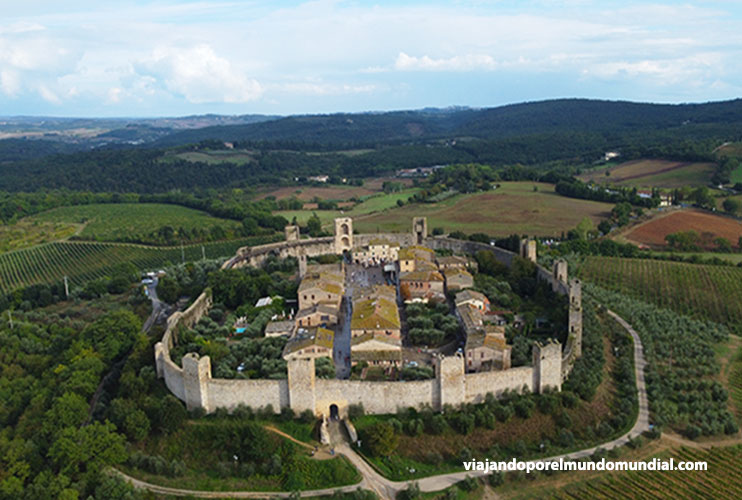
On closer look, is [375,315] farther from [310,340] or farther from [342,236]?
[342,236]

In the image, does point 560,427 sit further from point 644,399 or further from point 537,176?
point 537,176

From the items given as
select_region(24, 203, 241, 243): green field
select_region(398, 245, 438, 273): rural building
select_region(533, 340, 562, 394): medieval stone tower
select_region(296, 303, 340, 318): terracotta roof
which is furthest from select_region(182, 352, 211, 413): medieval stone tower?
select_region(24, 203, 241, 243): green field

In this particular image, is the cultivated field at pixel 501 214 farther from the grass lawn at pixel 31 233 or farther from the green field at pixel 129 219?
the grass lawn at pixel 31 233

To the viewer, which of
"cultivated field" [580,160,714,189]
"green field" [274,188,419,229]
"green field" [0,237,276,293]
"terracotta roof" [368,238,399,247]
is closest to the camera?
"terracotta roof" [368,238,399,247]

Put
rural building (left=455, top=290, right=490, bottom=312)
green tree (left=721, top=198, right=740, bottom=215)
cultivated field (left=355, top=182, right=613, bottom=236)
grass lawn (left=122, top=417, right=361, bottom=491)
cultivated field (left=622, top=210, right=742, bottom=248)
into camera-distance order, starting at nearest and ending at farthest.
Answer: grass lawn (left=122, top=417, right=361, bottom=491), rural building (left=455, top=290, right=490, bottom=312), cultivated field (left=622, top=210, right=742, bottom=248), cultivated field (left=355, top=182, right=613, bottom=236), green tree (left=721, top=198, right=740, bottom=215)

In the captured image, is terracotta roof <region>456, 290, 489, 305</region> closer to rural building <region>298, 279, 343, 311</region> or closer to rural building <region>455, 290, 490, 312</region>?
rural building <region>455, 290, 490, 312</region>

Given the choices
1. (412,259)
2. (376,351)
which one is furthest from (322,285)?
(376,351)
